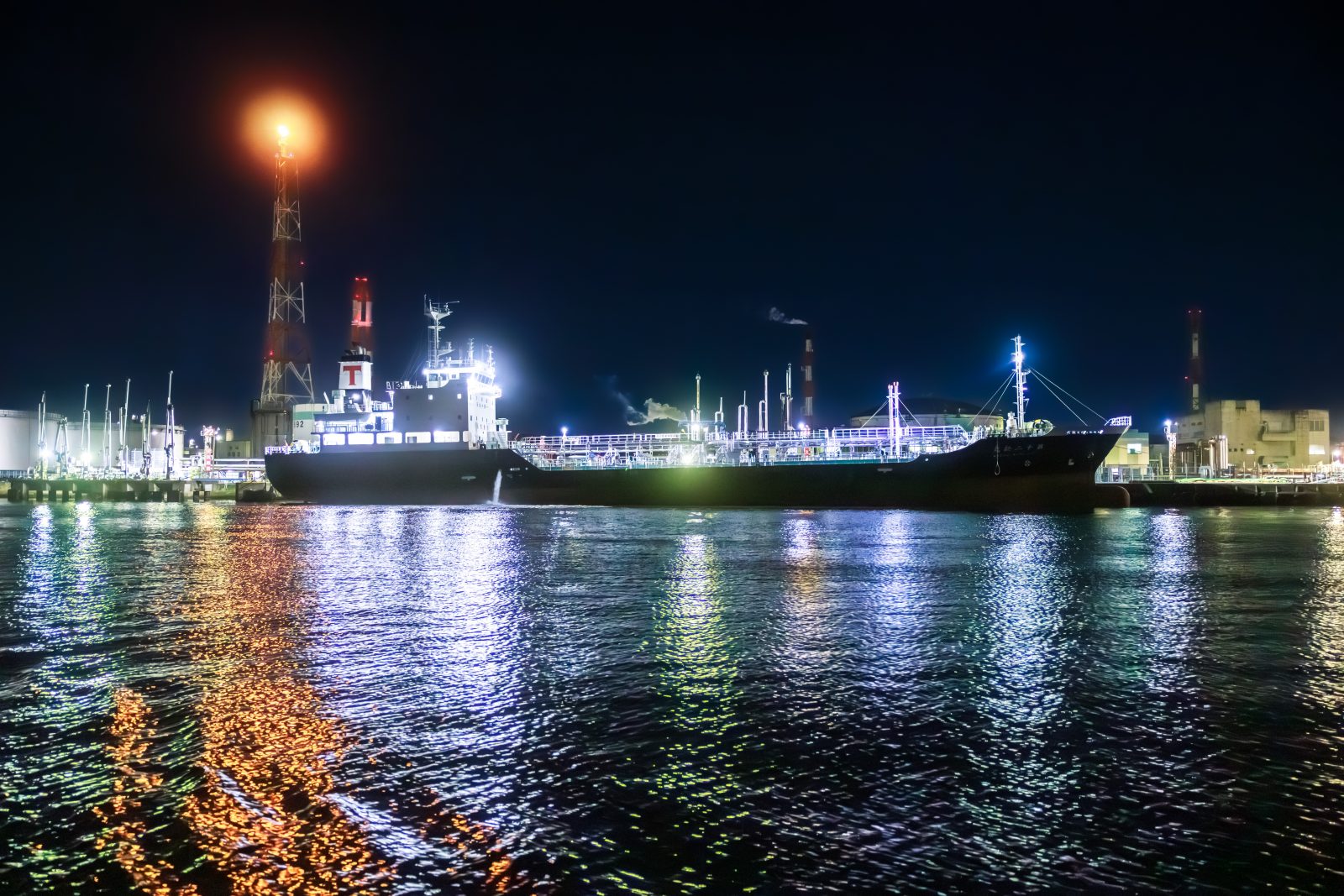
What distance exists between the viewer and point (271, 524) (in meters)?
35.0

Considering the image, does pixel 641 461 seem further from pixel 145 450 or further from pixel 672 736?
pixel 145 450

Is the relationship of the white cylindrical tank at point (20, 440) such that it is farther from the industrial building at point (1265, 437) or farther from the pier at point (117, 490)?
the industrial building at point (1265, 437)

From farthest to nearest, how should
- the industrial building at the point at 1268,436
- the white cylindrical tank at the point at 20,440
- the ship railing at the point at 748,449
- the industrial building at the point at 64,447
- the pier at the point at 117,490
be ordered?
1. the white cylindrical tank at the point at 20,440
2. the industrial building at the point at 64,447
3. the industrial building at the point at 1268,436
4. the pier at the point at 117,490
5. the ship railing at the point at 748,449

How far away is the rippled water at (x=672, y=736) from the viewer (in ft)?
14.6

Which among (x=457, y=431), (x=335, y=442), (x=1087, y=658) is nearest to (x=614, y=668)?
(x=1087, y=658)

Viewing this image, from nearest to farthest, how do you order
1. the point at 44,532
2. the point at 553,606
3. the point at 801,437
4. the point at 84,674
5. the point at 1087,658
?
the point at 84,674, the point at 1087,658, the point at 553,606, the point at 44,532, the point at 801,437

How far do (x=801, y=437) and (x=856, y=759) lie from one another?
42120 mm

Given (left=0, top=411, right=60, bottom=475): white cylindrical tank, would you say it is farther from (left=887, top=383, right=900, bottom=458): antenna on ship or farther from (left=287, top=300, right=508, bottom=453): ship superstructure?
(left=887, top=383, right=900, bottom=458): antenna on ship

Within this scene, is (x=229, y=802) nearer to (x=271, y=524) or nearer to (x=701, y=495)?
(x=271, y=524)

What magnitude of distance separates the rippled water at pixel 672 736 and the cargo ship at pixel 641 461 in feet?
85.2

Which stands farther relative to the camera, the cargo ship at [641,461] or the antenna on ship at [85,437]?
the antenna on ship at [85,437]

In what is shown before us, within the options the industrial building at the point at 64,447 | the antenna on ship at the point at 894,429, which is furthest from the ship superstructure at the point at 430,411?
the industrial building at the point at 64,447

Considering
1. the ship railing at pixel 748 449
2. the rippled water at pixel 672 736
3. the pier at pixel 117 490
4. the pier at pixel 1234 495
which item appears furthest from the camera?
the pier at pixel 117 490

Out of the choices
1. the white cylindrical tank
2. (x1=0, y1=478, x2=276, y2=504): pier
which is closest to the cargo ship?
(x1=0, y1=478, x2=276, y2=504): pier
